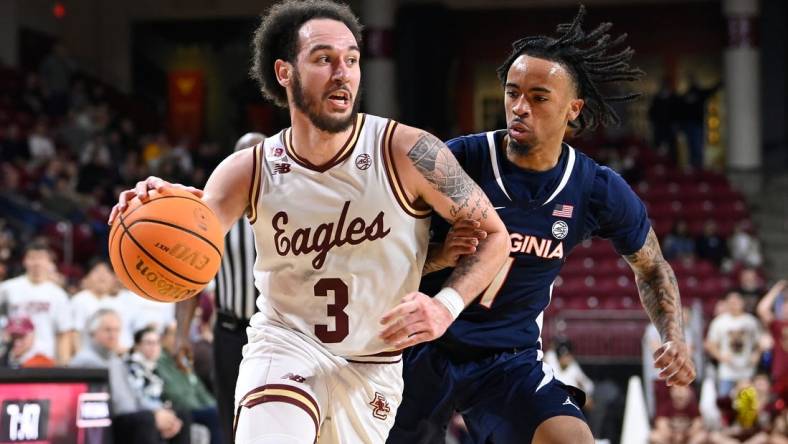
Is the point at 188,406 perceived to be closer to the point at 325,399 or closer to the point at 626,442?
the point at 626,442

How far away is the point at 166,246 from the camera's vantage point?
3875 mm

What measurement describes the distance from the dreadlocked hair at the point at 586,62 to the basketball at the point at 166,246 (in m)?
1.62

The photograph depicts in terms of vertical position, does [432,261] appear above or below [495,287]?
above

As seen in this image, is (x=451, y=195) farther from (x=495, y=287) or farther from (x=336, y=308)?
(x=495, y=287)

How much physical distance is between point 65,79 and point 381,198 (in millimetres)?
16909

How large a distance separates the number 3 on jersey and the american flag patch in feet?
3.40

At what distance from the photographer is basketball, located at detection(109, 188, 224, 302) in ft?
12.7

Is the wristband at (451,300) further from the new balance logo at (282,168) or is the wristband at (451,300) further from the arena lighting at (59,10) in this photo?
the arena lighting at (59,10)

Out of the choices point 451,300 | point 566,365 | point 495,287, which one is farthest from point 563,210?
point 566,365

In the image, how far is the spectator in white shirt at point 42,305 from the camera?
9.98m

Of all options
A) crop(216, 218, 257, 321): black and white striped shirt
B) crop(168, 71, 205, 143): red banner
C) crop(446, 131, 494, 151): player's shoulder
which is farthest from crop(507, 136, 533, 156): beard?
crop(168, 71, 205, 143): red banner

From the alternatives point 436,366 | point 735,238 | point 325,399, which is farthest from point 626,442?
point 735,238

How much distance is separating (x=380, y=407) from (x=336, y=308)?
37 centimetres

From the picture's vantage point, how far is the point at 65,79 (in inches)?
789
